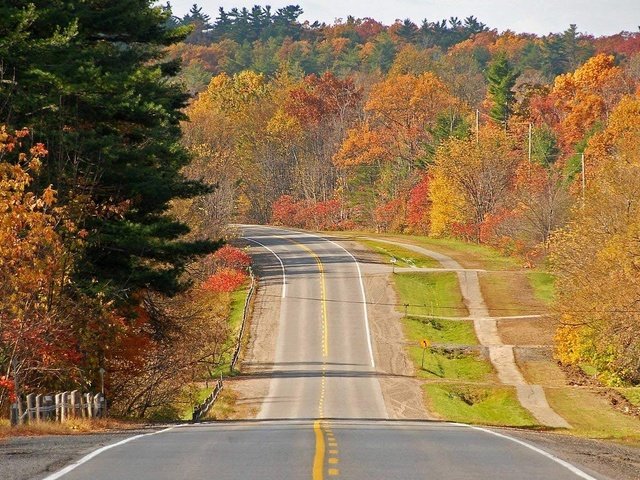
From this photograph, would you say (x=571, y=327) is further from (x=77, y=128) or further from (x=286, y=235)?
(x=286, y=235)

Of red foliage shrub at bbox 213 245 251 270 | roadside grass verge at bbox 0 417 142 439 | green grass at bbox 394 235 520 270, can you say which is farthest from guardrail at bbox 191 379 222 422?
green grass at bbox 394 235 520 270

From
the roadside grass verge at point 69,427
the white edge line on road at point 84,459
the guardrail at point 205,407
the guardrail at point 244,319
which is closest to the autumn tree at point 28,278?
the roadside grass verge at point 69,427

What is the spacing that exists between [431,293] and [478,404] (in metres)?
34.2

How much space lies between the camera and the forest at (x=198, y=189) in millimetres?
31422

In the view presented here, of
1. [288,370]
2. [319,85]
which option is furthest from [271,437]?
[319,85]

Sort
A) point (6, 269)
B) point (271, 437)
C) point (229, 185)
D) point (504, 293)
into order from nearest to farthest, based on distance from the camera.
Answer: point (271, 437), point (6, 269), point (504, 293), point (229, 185)

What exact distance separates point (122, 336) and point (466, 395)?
27.8 meters

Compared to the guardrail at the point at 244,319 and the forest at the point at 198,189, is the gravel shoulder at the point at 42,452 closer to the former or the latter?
the forest at the point at 198,189

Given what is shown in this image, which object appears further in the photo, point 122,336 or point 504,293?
point 504,293

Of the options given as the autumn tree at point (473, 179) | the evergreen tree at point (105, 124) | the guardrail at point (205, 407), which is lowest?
the guardrail at point (205, 407)

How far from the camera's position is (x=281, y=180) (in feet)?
497

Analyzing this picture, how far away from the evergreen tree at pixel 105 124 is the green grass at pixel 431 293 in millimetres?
48571

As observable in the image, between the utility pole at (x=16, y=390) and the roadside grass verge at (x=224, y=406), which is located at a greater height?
the utility pole at (x=16, y=390)

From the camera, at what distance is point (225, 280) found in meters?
91.3
